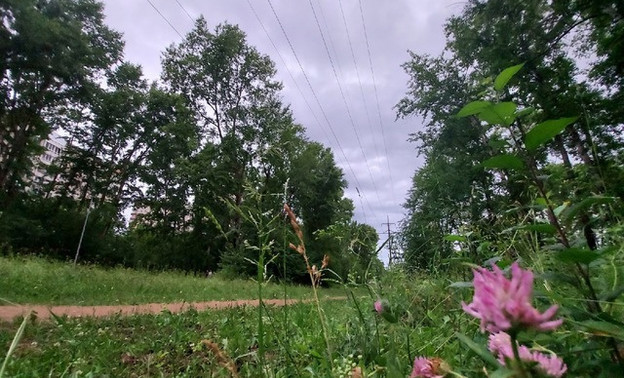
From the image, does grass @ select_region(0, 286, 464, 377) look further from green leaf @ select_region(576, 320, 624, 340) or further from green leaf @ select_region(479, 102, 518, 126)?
green leaf @ select_region(479, 102, 518, 126)

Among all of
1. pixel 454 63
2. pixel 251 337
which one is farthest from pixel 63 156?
pixel 251 337

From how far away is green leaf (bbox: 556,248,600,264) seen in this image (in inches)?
26.6

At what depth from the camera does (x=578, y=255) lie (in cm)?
69

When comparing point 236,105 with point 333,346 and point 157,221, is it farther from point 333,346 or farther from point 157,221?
point 333,346

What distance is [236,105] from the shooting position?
1002 inches

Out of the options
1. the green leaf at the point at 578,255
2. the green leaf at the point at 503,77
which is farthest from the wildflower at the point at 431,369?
the green leaf at the point at 503,77

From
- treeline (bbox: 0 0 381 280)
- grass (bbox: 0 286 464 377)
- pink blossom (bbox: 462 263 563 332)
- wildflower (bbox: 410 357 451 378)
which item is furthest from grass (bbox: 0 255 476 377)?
treeline (bbox: 0 0 381 280)

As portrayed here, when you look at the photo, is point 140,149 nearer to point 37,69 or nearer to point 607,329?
point 37,69

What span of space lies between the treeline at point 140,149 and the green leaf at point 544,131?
1697 centimetres

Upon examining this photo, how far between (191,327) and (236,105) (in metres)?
23.6

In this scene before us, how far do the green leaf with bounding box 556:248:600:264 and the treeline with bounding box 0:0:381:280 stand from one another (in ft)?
55.8

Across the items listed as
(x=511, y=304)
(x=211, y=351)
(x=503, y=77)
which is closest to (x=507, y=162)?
(x=503, y=77)

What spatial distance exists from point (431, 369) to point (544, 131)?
1.86 ft

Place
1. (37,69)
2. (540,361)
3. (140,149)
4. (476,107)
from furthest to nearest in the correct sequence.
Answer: (140,149) < (37,69) < (476,107) < (540,361)
